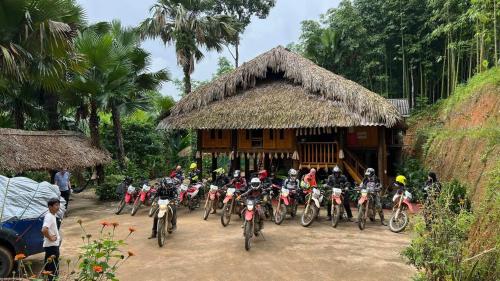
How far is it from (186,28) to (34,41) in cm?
1030

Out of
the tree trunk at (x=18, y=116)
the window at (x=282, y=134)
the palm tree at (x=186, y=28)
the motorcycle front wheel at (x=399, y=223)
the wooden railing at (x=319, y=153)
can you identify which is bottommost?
the motorcycle front wheel at (x=399, y=223)

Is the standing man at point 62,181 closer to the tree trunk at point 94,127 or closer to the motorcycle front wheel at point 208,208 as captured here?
the tree trunk at point 94,127

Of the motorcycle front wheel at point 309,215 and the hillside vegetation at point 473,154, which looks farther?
the motorcycle front wheel at point 309,215

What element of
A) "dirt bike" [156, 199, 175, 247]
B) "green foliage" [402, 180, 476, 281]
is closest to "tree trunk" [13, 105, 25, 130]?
"dirt bike" [156, 199, 175, 247]

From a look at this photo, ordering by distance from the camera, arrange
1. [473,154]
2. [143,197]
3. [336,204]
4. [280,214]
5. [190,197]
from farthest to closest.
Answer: [190,197]
[143,197]
[473,154]
[280,214]
[336,204]

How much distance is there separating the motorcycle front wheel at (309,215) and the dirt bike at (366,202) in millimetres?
1032

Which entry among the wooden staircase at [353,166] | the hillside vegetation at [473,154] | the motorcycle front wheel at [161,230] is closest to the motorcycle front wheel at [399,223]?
the hillside vegetation at [473,154]

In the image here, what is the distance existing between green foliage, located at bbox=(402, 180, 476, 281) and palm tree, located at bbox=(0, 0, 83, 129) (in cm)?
739

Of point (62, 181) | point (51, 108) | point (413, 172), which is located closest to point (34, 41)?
point (62, 181)

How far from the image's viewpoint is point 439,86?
1071 inches

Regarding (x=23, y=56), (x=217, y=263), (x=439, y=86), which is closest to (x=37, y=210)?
(x=217, y=263)

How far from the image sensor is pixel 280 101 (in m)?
13.9

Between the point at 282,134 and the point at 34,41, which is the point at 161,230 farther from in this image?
the point at 282,134

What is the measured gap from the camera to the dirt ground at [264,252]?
19.9ft
